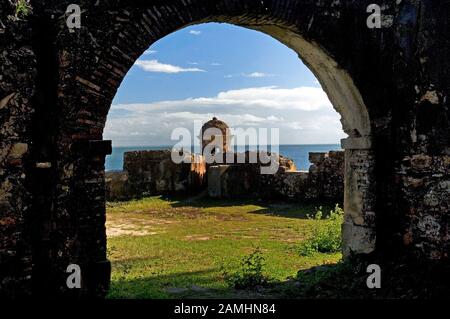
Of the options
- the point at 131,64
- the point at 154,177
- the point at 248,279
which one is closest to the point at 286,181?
the point at 154,177

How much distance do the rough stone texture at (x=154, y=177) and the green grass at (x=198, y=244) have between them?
3.47ft

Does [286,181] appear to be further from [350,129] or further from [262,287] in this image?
[262,287]

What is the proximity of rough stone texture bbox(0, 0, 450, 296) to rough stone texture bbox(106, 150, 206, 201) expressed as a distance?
9.02 m

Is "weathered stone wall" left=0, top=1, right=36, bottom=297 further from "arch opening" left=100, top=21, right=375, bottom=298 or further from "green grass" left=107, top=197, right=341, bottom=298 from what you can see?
"arch opening" left=100, top=21, right=375, bottom=298

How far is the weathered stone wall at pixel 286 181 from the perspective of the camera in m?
12.9

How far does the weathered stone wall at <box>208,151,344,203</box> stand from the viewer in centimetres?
1290

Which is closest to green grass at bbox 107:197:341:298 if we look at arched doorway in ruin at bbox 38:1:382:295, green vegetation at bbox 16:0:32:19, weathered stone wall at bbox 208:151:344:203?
weathered stone wall at bbox 208:151:344:203

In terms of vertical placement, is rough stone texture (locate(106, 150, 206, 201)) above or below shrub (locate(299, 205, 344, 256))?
above

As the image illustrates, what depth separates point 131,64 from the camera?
4910 mm

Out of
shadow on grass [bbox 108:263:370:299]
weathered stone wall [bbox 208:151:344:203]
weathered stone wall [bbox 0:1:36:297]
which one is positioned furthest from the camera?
weathered stone wall [bbox 208:151:344:203]

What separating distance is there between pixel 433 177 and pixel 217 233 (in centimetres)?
470

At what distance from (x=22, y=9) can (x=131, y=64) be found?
1.14m

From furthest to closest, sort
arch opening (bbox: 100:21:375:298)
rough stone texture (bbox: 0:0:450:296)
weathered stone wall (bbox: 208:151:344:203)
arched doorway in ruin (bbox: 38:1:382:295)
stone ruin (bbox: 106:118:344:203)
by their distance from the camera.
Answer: stone ruin (bbox: 106:118:344:203), weathered stone wall (bbox: 208:151:344:203), arch opening (bbox: 100:21:375:298), arched doorway in ruin (bbox: 38:1:382:295), rough stone texture (bbox: 0:0:450:296)
